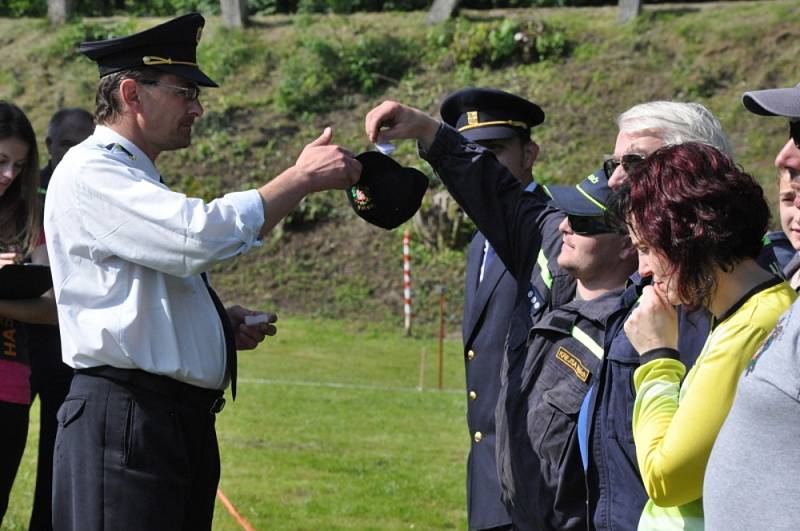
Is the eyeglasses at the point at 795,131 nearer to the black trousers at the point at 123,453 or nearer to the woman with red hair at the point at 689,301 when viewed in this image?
the woman with red hair at the point at 689,301

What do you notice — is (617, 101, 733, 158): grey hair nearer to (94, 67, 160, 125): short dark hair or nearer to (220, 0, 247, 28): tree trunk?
(94, 67, 160, 125): short dark hair

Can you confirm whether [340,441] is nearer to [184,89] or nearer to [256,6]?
[184,89]

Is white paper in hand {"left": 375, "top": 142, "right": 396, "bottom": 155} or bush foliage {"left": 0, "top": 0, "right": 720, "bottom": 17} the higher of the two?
white paper in hand {"left": 375, "top": 142, "right": 396, "bottom": 155}

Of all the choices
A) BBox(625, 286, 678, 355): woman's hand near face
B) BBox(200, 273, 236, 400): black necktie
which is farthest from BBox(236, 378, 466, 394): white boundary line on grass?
BBox(625, 286, 678, 355): woman's hand near face

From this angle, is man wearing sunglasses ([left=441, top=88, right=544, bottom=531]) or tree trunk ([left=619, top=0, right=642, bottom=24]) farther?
tree trunk ([left=619, top=0, right=642, bottom=24])

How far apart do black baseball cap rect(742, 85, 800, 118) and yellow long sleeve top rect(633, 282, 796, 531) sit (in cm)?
42

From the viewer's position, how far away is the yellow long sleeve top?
9.40ft

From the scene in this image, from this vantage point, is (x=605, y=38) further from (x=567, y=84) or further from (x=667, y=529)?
(x=667, y=529)

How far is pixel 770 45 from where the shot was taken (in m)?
20.4

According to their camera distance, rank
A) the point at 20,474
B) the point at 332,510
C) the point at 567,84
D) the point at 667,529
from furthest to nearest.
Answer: the point at 567,84, the point at 20,474, the point at 332,510, the point at 667,529

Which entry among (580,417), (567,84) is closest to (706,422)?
(580,417)

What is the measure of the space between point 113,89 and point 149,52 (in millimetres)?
181

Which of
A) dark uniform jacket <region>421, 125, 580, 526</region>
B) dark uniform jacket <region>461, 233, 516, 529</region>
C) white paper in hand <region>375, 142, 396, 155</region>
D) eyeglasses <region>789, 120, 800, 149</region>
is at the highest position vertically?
eyeglasses <region>789, 120, 800, 149</region>

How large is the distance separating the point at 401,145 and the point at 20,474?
38.4 feet
